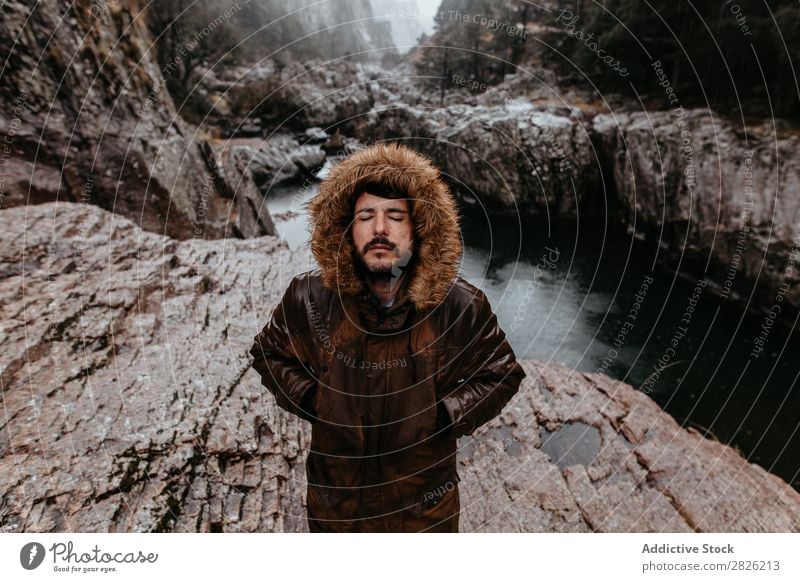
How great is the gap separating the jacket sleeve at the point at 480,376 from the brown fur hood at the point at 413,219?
19 centimetres

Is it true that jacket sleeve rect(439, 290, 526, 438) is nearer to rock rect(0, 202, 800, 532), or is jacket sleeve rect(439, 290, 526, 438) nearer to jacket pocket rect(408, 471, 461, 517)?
jacket pocket rect(408, 471, 461, 517)

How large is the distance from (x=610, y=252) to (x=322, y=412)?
30.5 feet

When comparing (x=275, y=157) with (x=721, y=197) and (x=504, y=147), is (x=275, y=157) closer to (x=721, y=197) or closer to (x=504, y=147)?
(x=504, y=147)

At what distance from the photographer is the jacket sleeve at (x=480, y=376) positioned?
147 cm

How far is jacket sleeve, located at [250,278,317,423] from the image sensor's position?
1513mm

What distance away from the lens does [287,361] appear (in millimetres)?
1588

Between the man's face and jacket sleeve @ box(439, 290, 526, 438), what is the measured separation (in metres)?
0.37

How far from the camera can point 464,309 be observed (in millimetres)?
1474

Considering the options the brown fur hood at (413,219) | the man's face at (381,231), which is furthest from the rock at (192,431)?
the man's face at (381,231)

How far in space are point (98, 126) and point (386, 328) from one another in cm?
460

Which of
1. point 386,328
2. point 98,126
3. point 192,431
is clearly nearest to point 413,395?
point 386,328

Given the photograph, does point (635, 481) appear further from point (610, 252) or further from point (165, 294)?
point (610, 252)
